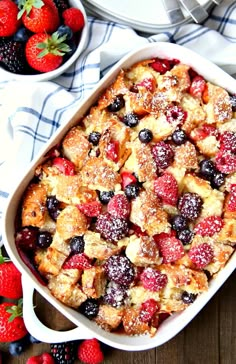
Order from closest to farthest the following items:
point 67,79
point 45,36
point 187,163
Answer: point 187,163, point 45,36, point 67,79

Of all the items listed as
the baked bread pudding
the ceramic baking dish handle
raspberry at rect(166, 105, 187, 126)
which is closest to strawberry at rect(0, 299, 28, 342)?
the ceramic baking dish handle

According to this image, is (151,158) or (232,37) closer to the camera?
(151,158)

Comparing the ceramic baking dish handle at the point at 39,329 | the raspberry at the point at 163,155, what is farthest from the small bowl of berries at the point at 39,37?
the ceramic baking dish handle at the point at 39,329

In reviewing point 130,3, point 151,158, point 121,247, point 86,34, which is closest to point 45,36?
point 86,34

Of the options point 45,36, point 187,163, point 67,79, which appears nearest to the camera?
point 187,163

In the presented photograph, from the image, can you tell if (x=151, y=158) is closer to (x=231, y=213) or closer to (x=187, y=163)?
(x=187, y=163)

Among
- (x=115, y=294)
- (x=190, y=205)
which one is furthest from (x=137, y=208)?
(x=115, y=294)

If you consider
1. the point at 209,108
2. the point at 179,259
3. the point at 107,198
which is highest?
the point at 209,108

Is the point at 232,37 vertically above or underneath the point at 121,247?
above

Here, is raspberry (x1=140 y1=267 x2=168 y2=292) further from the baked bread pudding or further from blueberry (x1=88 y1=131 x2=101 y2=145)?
blueberry (x1=88 y1=131 x2=101 y2=145)
